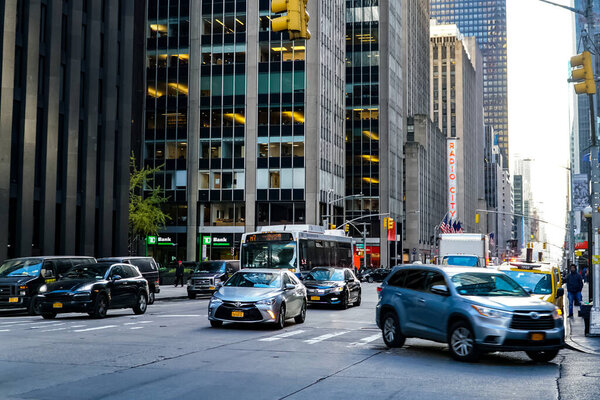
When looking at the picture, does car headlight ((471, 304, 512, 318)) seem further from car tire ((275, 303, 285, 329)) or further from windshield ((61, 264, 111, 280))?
windshield ((61, 264, 111, 280))

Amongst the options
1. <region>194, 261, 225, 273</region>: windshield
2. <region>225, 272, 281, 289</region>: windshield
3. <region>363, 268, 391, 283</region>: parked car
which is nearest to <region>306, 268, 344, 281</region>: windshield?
<region>225, 272, 281, 289</region>: windshield

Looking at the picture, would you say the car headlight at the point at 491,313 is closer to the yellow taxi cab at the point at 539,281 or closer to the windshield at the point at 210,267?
the yellow taxi cab at the point at 539,281

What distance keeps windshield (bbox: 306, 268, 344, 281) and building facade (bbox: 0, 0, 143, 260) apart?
20.3 meters

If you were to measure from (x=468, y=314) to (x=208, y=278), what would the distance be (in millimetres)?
24537

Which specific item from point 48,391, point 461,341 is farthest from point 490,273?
point 48,391

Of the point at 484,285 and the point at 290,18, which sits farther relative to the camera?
the point at 484,285

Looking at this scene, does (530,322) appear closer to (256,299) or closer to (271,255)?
(256,299)

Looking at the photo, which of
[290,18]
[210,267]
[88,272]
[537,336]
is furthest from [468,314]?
[210,267]

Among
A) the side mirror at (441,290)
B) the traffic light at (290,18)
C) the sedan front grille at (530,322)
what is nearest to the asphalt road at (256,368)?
the sedan front grille at (530,322)

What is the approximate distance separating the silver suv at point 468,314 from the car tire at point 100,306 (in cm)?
1003

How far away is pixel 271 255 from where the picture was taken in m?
30.5

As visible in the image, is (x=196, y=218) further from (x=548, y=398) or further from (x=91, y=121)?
(x=548, y=398)

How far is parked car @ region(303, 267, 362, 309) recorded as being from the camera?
2689 cm

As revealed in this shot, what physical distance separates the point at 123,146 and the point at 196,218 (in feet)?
85.4
